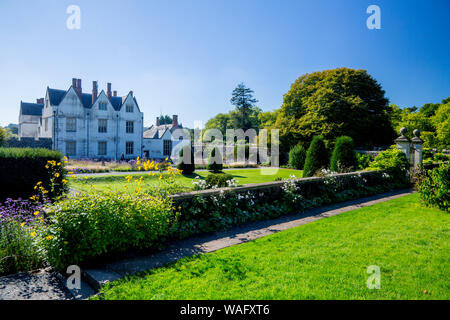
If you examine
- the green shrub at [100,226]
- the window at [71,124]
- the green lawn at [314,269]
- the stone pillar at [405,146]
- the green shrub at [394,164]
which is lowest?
the green lawn at [314,269]

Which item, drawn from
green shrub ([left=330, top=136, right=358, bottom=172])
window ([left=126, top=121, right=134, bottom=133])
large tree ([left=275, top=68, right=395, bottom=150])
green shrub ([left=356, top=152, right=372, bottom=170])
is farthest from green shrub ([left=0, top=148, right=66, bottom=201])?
window ([left=126, top=121, right=134, bottom=133])

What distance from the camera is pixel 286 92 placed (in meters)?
25.8

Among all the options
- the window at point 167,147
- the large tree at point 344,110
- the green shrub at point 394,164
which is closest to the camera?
the green shrub at point 394,164

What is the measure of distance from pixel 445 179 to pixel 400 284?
204 inches

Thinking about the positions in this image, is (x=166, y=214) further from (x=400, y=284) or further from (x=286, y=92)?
(x=286, y=92)

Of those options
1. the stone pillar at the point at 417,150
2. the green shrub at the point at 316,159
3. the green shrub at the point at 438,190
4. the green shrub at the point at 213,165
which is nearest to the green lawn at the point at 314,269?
the green shrub at the point at 438,190

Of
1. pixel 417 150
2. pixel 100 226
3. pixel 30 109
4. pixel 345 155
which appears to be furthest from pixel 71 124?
pixel 417 150

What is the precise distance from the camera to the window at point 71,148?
25.4 meters

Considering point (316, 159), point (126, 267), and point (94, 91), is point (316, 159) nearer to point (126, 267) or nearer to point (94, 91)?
point (126, 267)

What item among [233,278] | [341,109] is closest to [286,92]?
[341,109]

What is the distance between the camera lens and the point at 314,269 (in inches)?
125

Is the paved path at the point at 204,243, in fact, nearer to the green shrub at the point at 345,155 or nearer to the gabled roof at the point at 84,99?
the green shrub at the point at 345,155

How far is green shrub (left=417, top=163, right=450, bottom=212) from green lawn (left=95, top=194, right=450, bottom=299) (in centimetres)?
185

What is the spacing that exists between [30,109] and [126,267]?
3814 cm
